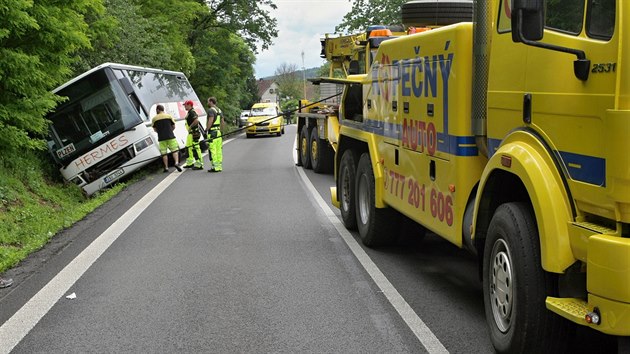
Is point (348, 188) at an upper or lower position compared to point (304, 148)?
upper

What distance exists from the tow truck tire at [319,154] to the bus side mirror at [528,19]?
12.3 meters

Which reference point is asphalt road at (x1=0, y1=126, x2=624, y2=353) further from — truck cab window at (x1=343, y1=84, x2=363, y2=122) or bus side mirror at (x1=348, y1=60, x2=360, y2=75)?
bus side mirror at (x1=348, y1=60, x2=360, y2=75)

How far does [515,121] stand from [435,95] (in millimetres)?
1224

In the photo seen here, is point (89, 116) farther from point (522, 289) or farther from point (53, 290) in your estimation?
point (522, 289)

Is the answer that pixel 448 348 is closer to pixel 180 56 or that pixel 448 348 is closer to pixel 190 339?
pixel 190 339

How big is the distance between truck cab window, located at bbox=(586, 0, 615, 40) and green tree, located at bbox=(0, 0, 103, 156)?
404 inches

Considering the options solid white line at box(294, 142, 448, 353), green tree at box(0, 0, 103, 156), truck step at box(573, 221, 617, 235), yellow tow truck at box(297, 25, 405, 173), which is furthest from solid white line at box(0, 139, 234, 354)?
yellow tow truck at box(297, 25, 405, 173)

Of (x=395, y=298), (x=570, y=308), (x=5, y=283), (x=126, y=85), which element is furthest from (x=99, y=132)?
(x=570, y=308)

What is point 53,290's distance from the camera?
6340 mm

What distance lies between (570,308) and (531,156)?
2.89 ft

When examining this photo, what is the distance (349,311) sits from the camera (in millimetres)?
5547

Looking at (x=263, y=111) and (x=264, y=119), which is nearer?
(x=264, y=119)

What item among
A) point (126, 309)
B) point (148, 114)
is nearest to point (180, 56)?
point (148, 114)

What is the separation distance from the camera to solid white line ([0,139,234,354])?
5145 millimetres
